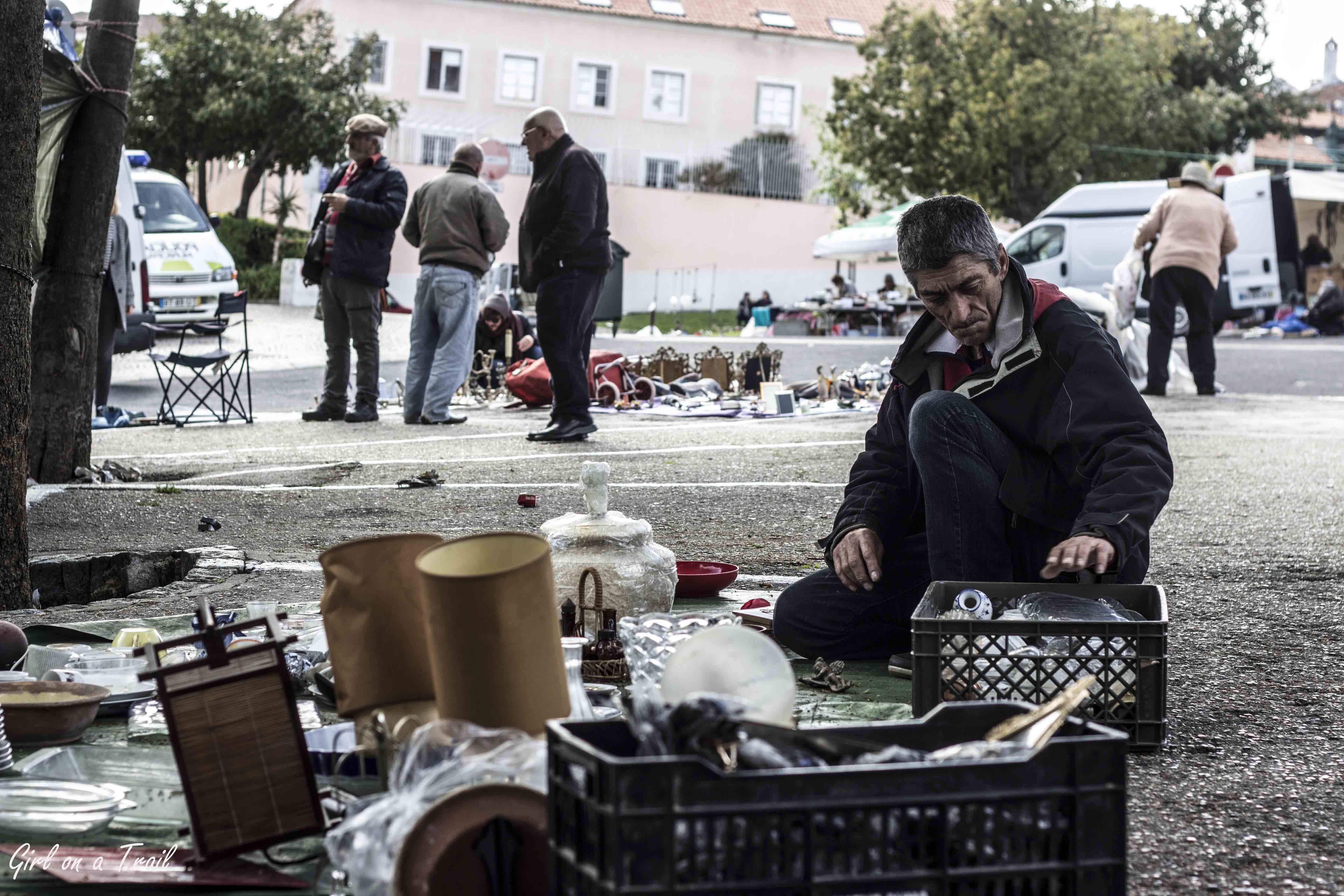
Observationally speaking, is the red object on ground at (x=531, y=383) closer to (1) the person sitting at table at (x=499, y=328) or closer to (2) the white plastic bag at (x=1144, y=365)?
(1) the person sitting at table at (x=499, y=328)

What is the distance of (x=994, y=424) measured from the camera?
340 cm

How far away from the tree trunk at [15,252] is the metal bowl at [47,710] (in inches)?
62.3

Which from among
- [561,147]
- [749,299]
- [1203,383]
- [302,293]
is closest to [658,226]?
[749,299]

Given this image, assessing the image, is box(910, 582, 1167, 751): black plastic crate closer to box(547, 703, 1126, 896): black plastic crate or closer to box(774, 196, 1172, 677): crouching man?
box(774, 196, 1172, 677): crouching man

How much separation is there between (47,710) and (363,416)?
8.42 metres

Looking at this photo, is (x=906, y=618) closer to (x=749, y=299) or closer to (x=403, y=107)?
(x=749, y=299)

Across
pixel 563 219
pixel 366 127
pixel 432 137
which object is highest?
pixel 432 137

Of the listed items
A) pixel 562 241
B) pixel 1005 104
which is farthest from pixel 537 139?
pixel 1005 104

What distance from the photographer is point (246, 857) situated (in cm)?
229

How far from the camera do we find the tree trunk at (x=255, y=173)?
33.8 metres

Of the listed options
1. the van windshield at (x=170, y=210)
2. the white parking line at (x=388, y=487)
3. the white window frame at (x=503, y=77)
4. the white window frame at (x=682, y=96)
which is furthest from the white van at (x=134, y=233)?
the white window frame at (x=682, y=96)

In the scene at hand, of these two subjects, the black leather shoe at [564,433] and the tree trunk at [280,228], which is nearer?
the black leather shoe at [564,433]

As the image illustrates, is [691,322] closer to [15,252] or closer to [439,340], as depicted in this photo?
[439,340]

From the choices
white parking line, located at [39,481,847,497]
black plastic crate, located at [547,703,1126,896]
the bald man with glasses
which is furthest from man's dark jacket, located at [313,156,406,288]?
black plastic crate, located at [547,703,1126,896]
